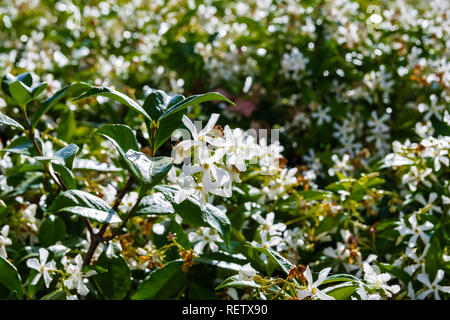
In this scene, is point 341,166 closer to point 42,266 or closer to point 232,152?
point 232,152

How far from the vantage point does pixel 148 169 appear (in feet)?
2.64

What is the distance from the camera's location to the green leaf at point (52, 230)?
1.15 m

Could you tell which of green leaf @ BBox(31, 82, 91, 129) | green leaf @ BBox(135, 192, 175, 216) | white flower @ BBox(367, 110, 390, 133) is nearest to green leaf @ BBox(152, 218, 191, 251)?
green leaf @ BBox(135, 192, 175, 216)

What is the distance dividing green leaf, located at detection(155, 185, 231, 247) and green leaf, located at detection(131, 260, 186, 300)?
137 millimetres

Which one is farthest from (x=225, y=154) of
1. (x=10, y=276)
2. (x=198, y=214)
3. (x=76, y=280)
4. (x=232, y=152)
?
(x=10, y=276)

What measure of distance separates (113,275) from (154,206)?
0.18 meters

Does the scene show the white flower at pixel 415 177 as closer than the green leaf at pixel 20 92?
No

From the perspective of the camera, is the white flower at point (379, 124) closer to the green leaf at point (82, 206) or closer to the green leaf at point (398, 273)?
the green leaf at point (398, 273)

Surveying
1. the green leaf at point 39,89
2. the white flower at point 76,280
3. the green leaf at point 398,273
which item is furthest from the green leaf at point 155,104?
the green leaf at point 398,273

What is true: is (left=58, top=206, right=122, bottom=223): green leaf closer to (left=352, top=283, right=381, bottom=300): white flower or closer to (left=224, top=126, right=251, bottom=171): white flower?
(left=224, top=126, right=251, bottom=171): white flower

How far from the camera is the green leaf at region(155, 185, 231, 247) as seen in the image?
0.90 metres

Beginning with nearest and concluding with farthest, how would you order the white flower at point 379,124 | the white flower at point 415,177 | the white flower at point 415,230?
the white flower at point 415,230 → the white flower at point 415,177 → the white flower at point 379,124

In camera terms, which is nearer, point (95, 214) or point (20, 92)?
point (95, 214)

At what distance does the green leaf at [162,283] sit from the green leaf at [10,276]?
22cm
